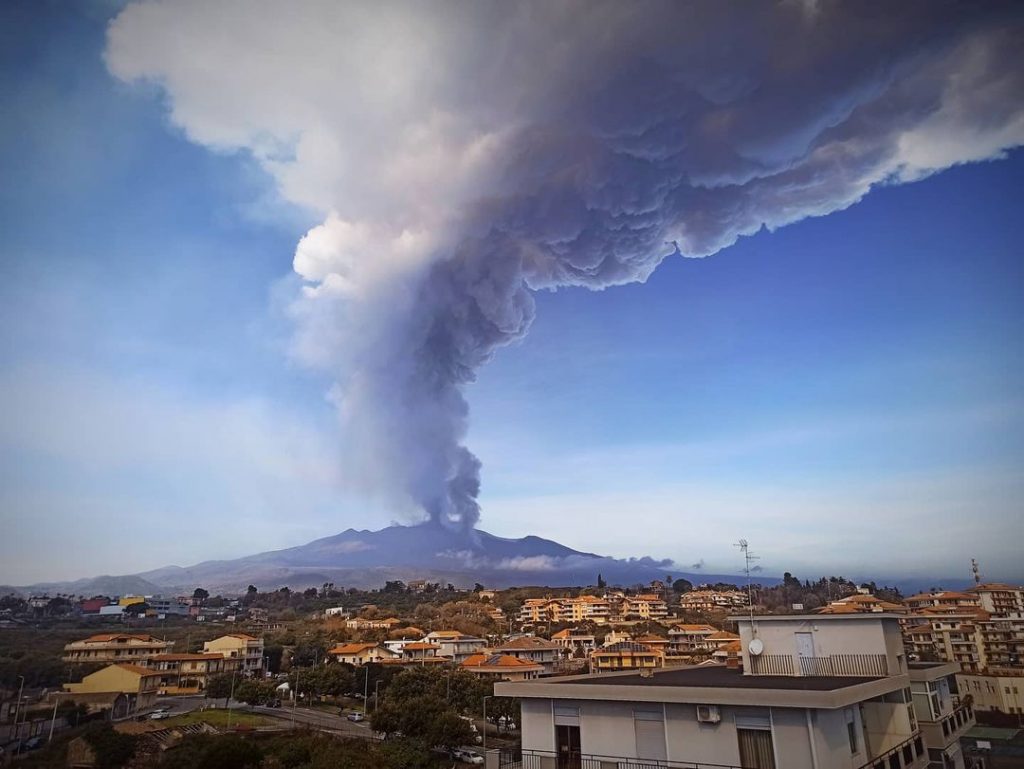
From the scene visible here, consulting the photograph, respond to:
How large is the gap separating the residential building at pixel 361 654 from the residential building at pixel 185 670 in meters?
8.66

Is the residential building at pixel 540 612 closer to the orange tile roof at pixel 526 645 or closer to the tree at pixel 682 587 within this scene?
the orange tile roof at pixel 526 645

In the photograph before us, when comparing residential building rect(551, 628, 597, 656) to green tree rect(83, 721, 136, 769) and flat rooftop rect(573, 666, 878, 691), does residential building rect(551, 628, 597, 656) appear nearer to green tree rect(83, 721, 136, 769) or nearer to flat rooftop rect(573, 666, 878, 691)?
green tree rect(83, 721, 136, 769)

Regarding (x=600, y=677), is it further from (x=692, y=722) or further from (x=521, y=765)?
(x=692, y=722)

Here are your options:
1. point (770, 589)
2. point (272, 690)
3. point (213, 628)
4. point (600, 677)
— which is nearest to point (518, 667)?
point (272, 690)

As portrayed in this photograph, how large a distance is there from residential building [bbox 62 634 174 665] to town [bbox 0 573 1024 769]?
21cm

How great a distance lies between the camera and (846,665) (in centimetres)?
1248

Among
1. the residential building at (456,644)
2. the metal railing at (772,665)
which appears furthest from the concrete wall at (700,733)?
the residential building at (456,644)

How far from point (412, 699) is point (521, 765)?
67.1 ft

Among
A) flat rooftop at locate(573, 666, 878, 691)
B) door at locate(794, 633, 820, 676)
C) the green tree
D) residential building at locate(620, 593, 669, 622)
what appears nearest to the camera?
flat rooftop at locate(573, 666, 878, 691)

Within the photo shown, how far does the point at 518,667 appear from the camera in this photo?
4656 cm

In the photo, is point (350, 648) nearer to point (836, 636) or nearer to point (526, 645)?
point (526, 645)

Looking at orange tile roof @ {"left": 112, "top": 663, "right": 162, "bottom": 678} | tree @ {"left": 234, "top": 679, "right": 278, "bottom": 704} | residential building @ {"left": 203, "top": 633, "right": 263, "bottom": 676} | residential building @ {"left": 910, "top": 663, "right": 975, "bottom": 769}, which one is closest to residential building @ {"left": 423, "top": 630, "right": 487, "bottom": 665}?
residential building @ {"left": 203, "top": 633, "right": 263, "bottom": 676}

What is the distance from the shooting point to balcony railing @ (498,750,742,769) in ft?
32.1

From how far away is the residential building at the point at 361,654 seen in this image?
189ft
